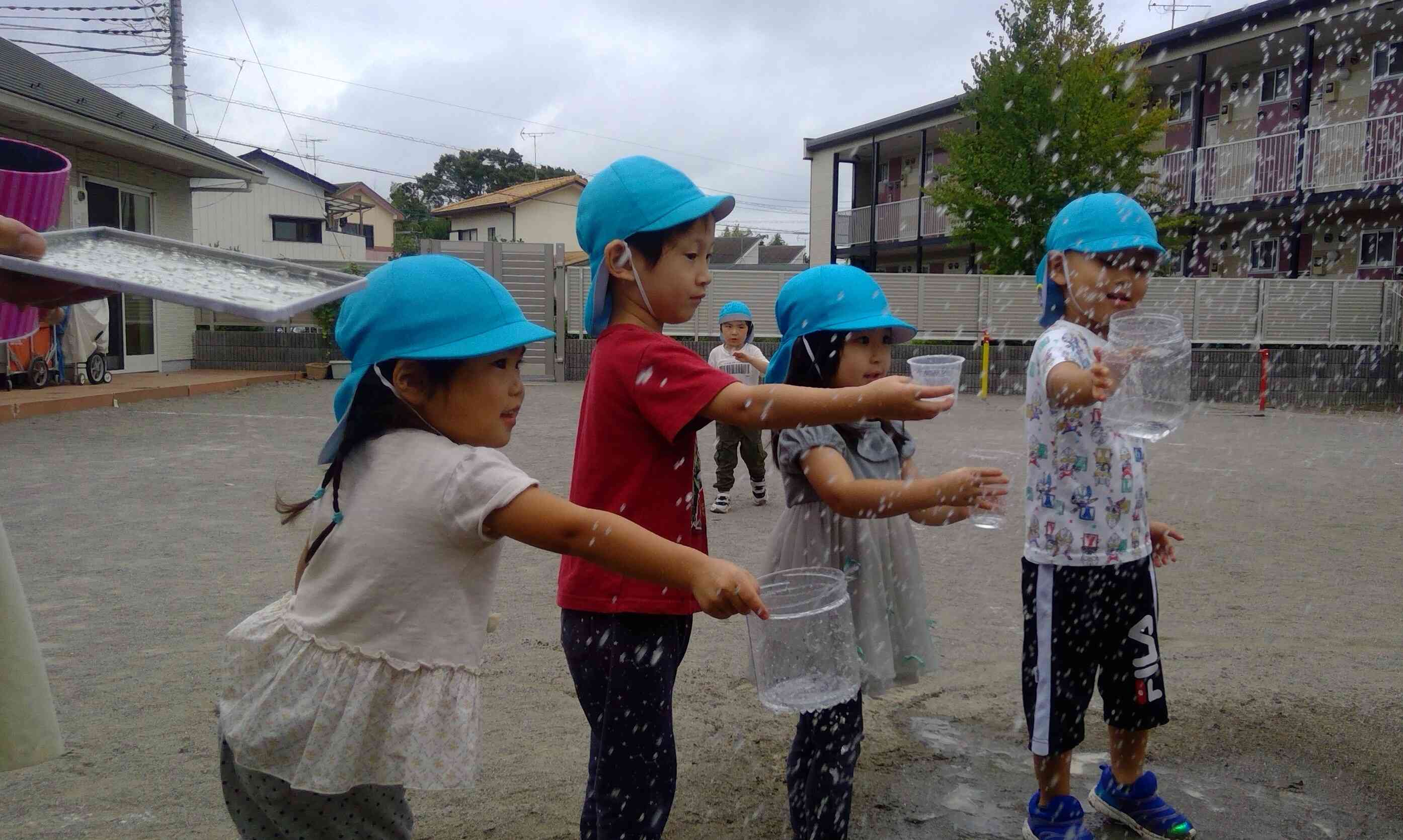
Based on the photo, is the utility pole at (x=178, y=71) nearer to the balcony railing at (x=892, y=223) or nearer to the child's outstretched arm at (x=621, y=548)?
the balcony railing at (x=892, y=223)

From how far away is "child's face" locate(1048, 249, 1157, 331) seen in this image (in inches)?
109

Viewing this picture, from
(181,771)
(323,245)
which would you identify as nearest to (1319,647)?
(181,771)

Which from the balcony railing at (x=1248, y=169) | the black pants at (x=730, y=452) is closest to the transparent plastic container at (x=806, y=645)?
the black pants at (x=730, y=452)

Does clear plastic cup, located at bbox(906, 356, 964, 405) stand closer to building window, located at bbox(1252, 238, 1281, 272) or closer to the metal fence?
the metal fence

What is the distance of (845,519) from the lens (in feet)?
8.84

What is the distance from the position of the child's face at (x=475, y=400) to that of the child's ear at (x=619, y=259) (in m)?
0.37

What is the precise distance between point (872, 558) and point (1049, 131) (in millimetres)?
21307

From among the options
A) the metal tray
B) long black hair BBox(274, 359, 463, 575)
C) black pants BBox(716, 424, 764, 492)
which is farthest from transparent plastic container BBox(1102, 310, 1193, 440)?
black pants BBox(716, 424, 764, 492)

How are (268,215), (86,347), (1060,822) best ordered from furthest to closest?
(268,215)
(86,347)
(1060,822)

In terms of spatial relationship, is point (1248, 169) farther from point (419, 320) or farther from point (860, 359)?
point (419, 320)

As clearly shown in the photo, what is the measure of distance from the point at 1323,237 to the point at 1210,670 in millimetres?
23451

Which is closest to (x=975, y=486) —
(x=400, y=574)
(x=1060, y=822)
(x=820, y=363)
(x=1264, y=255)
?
(x=820, y=363)

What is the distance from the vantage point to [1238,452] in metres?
11.2

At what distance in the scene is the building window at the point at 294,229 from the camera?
1699 inches
